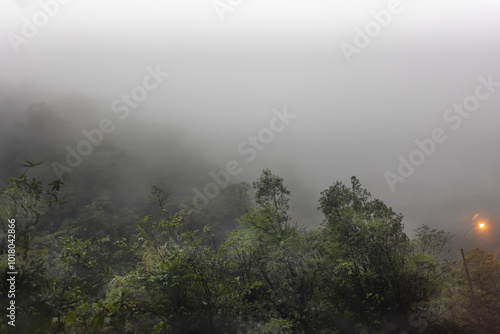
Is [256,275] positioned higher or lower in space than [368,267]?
lower

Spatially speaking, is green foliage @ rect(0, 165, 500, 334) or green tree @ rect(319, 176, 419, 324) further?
green tree @ rect(319, 176, 419, 324)

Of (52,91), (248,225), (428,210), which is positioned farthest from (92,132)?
(428,210)

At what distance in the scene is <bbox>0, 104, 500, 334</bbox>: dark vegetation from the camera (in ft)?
15.2

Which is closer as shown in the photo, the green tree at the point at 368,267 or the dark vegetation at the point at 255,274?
the dark vegetation at the point at 255,274

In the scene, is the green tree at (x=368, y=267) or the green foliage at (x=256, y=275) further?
the green tree at (x=368, y=267)

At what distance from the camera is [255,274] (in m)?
11.9

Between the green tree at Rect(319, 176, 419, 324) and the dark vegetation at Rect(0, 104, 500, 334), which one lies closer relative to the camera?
the dark vegetation at Rect(0, 104, 500, 334)

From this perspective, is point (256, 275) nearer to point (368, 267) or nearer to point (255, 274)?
point (255, 274)

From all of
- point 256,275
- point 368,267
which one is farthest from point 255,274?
point 368,267

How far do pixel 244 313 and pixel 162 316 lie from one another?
8.96 ft

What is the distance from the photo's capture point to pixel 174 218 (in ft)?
29.3

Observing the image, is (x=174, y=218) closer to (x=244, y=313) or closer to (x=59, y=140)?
(x=244, y=313)

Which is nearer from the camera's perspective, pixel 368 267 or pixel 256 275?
pixel 256 275

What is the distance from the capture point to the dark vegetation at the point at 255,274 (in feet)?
15.2
